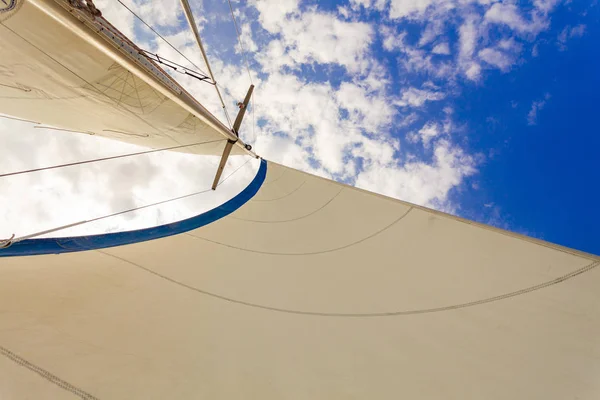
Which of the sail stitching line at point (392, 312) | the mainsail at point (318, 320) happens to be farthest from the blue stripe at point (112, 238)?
the sail stitching line at point (392, 312)

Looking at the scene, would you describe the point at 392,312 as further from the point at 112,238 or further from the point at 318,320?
the point at 112,238

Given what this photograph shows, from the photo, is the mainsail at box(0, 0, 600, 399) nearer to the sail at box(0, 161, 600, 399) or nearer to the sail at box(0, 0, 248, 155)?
the sail at box(0, 161, 600, 399)

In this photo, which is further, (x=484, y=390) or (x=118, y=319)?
(x=118, y=319)

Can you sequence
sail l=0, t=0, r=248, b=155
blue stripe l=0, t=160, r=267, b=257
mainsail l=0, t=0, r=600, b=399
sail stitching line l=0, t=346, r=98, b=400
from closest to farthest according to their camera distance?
sail stitching line l=0, t=346, r=98, b=400
mainsail l=0, t=0, r=600, b=399
blue stripe l=0, t=160, r=267, b=257
sail l=0, t=0, r=248, b=155

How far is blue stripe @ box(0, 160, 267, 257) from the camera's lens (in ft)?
6.69

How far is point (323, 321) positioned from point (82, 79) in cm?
361

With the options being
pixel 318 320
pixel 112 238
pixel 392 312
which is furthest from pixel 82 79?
pixel 392 312

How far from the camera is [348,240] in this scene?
9.69 feet

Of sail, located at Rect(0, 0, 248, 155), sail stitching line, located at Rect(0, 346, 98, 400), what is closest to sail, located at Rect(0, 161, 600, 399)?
sail stitching line, located at Rect(0, 346, 98, 400)

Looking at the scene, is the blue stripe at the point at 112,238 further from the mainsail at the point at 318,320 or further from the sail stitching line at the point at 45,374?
the sail stitching line at the point at 45,374

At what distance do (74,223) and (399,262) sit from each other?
2.84 metres

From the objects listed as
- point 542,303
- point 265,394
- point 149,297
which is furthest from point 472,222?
point 149,297

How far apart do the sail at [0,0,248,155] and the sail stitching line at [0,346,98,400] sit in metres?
2.00

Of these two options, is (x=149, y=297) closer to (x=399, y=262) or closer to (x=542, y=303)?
(x=399, y=262)
